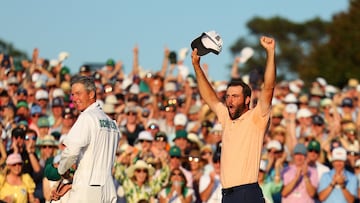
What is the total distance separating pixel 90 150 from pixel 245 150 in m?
1.67

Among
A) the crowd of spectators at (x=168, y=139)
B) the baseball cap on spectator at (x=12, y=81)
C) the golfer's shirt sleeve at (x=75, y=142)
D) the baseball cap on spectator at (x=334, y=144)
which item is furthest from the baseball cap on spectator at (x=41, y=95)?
the golfer's shirt sleeve at (x=75, y=142)

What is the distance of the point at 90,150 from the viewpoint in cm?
1220

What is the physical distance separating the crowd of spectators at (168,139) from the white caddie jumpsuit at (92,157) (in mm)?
459

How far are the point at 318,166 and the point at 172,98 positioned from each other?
379cm

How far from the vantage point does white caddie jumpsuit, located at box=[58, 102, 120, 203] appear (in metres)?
12.1

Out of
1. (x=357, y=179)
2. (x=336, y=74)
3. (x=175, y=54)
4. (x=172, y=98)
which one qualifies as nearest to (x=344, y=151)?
(x=357, y=179)

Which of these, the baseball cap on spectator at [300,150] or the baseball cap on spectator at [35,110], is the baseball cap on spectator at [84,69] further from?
the baseball cap on spectator at [300,150]

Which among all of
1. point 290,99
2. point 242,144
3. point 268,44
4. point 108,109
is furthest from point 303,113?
point 268,44

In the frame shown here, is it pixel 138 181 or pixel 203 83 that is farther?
pixel 138 181

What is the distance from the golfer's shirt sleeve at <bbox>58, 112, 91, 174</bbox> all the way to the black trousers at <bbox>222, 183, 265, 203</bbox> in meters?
1.57

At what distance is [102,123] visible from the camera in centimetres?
1225

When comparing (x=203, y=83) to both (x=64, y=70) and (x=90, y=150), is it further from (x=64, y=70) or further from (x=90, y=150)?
(x=64, y=70)

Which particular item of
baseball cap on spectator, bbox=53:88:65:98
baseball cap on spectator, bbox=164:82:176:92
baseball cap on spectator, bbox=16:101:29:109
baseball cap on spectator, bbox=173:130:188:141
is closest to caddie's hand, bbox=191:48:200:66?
baseball cap on spectator, bbox=173:130:188:141

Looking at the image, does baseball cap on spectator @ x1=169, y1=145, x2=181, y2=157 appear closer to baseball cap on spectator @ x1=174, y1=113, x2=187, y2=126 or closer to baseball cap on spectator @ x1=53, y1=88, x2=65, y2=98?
baseball cap on spectator @ x1=174, y1=113, x2=187, y2=126
